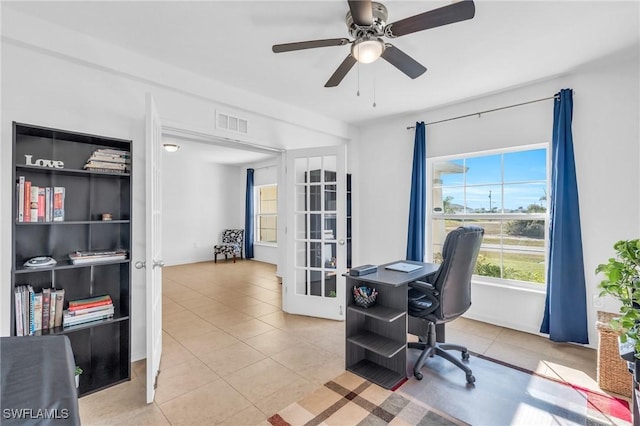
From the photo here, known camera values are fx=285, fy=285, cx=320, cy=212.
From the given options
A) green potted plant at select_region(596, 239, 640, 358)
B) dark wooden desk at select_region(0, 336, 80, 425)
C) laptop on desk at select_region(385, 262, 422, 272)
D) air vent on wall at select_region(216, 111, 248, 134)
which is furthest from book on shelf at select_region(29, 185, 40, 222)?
green potted plant at select_region(596, 239, 640, 358)

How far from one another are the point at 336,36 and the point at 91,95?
2008 mm

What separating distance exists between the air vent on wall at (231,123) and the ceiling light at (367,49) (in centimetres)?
173

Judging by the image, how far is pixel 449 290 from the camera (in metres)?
2.20

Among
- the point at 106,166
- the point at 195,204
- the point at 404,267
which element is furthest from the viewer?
the point at 195,204

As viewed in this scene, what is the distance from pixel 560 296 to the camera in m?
2.75

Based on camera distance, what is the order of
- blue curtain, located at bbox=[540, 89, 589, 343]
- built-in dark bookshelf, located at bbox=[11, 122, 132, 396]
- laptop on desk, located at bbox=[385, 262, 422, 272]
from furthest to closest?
blue curtain, located at bbox=[540, 89, 589, 343], laptop on desk, located at bbox=[385, 262, 422, 272], built-in dark bookshelf, located at bbox=[11, 122, 132, 396]

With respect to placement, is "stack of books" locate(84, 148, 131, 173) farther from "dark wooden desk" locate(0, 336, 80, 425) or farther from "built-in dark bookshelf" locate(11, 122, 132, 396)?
"dark wooden desk" locate(0, 336, 80, 425)

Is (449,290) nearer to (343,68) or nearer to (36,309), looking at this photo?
(343,68)

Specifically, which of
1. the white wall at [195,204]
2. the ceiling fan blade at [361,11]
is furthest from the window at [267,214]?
the ceiling fan blade at [361,11]

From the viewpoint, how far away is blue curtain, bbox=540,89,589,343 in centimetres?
271

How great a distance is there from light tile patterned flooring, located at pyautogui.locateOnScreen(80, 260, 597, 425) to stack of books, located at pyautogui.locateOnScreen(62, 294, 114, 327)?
21.4 inches

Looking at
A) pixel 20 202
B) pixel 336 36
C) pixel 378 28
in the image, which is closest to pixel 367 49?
pixel 378 28

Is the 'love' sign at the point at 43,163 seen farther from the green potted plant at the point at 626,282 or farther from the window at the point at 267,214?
the window at the point at 267,214

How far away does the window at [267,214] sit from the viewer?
7.35 m
